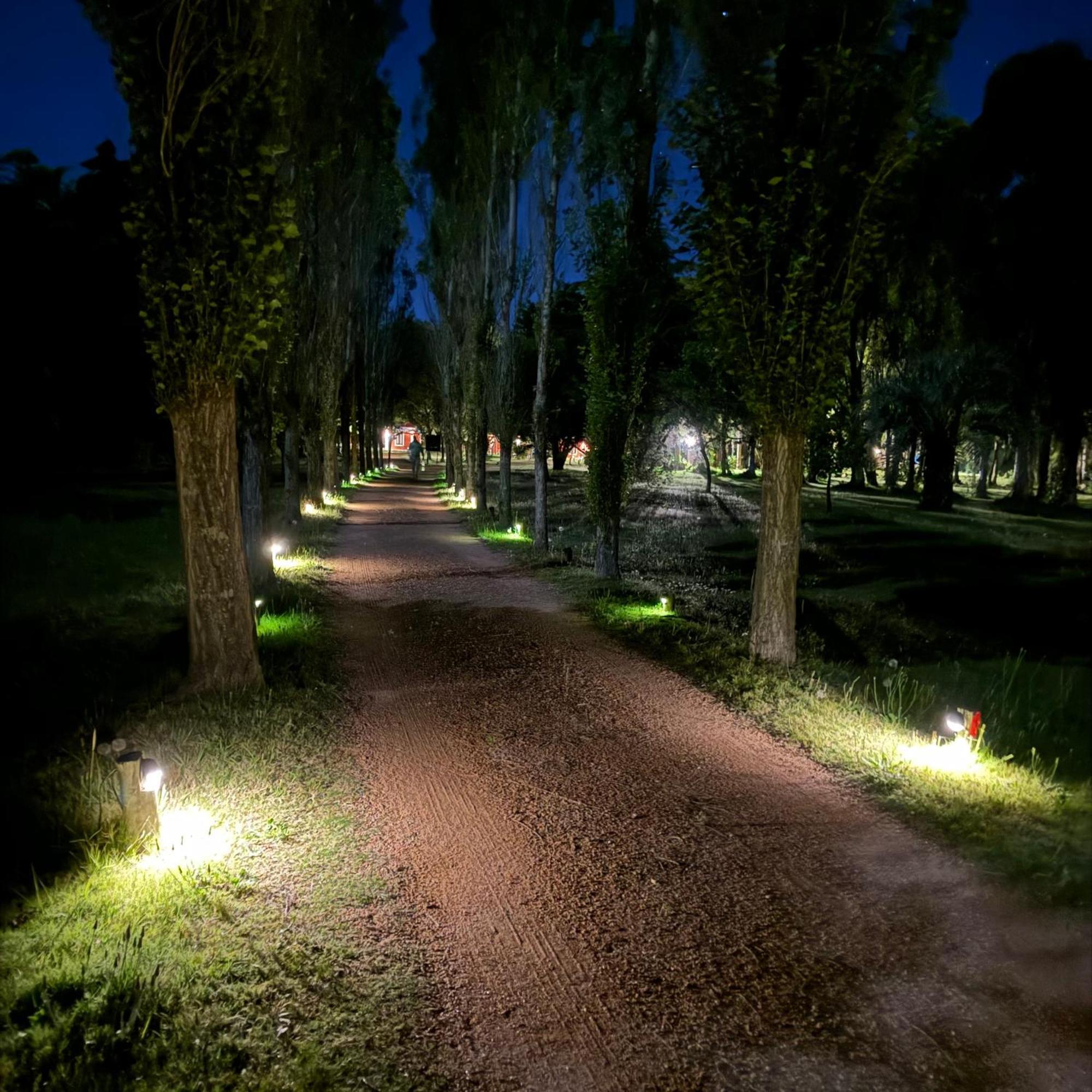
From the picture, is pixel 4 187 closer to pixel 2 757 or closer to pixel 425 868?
pixel 2 757

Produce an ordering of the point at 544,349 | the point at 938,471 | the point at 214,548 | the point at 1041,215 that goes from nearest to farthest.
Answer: the point at 214,548 < the point at 544,349 < the point at 1041,215 < the point at 938,471

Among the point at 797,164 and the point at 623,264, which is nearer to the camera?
the point at 797,164

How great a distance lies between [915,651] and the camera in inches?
467

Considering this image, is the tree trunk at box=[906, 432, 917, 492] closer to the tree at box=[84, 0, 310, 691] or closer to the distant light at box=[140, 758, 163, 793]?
the tree at box=[84, 0, 310, 691]

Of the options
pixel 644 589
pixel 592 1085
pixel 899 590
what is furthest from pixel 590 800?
pixel 899 590

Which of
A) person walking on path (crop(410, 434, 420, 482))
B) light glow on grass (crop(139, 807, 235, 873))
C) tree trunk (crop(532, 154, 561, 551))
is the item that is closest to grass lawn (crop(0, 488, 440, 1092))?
light glow on grass (crop(139, 807, 235, 873))

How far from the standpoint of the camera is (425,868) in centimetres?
449

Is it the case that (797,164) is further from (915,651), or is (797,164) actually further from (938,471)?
(938,471)

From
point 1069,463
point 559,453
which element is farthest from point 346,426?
point 1069,463

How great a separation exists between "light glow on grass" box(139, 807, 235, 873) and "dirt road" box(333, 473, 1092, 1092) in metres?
0.90

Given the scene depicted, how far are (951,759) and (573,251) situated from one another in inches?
477

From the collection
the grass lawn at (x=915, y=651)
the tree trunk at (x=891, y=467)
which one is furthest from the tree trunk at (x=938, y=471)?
the tree trunk at (x=891, y=467)

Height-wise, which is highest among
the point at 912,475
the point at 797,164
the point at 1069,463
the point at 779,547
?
the point at 797,164

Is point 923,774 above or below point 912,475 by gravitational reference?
below
